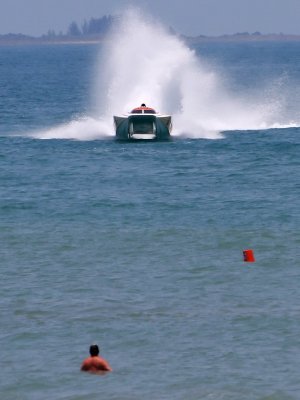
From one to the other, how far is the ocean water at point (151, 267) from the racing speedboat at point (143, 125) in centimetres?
60

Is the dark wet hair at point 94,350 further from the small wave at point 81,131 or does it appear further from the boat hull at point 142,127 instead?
the small wave at point 81,131

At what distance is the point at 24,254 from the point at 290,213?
11.6 meters

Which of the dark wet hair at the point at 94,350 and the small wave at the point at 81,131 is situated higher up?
the small wave at the point at 81,131

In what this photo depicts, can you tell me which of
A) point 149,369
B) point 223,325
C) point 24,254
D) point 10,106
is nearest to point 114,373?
point 149,369

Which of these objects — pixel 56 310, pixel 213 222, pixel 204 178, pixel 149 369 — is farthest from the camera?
pixel 204 178

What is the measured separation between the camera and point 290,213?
45156 mm

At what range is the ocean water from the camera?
27359mm

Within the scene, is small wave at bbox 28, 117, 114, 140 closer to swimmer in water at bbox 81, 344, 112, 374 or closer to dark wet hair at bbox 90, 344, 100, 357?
swimmer in water at bbox 81, 344, 112, 374

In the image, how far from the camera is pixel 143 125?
66000 millimetres

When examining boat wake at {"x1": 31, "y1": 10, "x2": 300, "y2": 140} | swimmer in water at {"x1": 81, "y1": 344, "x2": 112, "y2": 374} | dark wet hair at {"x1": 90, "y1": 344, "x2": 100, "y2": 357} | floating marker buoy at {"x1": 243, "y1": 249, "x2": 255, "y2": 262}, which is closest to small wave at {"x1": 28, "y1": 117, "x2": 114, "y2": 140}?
boat wake at {"x1": 31, "y1": 10, "x2": 300, "y2": 140}

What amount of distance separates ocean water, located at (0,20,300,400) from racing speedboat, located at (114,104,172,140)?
1.98 feet

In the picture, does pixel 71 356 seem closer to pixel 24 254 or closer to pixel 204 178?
pixel 24 254

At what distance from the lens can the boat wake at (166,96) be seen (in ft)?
241

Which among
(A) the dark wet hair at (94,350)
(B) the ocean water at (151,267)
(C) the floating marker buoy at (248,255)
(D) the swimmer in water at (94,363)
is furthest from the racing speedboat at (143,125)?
(A) the dark wet hair at (94,350)
